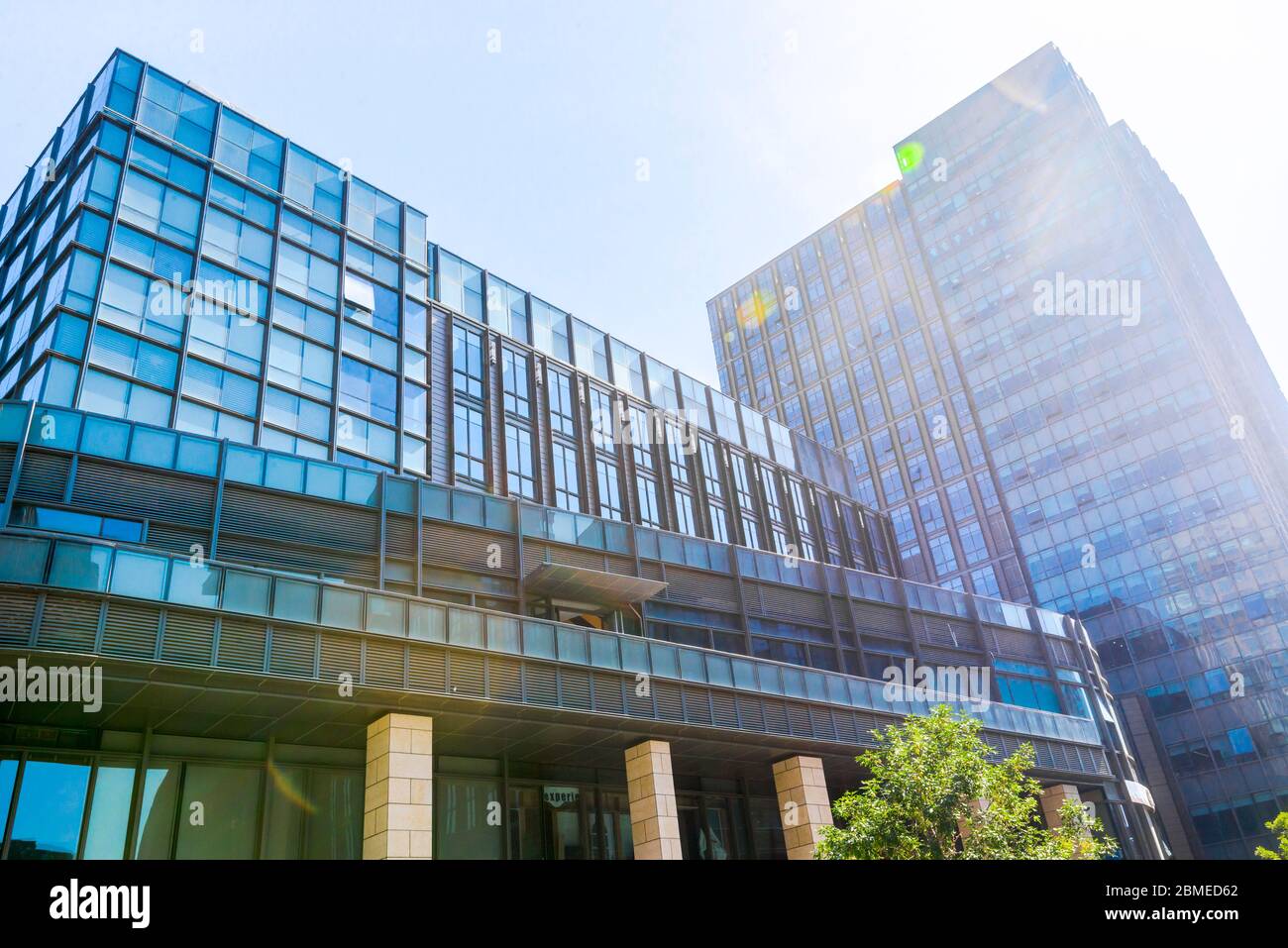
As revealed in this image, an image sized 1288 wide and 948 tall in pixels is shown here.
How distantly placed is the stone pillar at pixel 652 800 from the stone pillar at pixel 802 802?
4590mm

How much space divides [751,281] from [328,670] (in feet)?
330

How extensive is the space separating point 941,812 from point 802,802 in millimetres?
9307

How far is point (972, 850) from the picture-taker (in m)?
20.8

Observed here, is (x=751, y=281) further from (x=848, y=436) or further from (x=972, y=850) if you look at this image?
(x=972, y=850)

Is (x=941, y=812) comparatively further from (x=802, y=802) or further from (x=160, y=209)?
(x=160, y=209)

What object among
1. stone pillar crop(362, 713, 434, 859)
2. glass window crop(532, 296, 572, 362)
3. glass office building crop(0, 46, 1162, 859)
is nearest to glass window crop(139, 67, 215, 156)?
glass office building crop(0, 46, 1162, 859)

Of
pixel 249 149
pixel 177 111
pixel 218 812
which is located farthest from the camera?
pixel 249 149

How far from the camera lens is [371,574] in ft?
94.0

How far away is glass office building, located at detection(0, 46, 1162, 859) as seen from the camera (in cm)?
2139

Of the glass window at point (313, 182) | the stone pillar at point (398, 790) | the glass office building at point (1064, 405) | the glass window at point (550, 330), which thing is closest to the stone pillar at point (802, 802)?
the stone pillar at point (398, 790)

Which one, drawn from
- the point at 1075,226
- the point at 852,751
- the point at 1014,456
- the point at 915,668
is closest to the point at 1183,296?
the point at 1075,226

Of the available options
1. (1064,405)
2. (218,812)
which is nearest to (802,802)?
(218,812)

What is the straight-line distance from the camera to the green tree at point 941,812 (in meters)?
21.3
